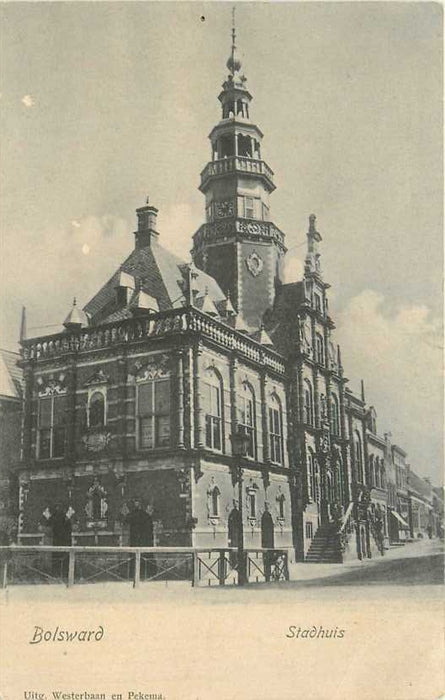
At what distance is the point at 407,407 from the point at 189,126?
9.66 metres

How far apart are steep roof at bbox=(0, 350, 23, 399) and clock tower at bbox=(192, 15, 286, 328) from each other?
1134 centimetres

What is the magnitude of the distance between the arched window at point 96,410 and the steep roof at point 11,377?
309 centimetres

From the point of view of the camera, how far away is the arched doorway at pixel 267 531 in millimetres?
27664

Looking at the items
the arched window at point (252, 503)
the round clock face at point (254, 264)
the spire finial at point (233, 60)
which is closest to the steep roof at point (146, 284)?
the round clock face at point (254, 264)

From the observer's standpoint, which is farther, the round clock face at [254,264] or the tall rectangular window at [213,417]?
the round clock face at [254,264]

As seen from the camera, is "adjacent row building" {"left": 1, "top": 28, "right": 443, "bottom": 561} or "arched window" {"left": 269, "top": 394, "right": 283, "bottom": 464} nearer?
"adjacent row building" {"left": 1, "top": 28, "right": 443, "bottom": 561}

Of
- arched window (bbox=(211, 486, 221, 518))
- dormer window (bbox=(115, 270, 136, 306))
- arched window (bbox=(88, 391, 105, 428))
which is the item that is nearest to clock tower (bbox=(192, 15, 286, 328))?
dormer window (bbox=(115, 270, 136, 306))

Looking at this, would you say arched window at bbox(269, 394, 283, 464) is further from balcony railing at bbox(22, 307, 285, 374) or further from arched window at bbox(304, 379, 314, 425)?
balcony railing at bbox(22, 307, 285, 374)

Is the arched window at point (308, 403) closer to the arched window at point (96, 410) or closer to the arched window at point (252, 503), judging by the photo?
the arched window at point (252, 503)

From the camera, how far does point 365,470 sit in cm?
3916

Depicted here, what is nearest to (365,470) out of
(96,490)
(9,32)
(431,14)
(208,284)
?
(208,284)

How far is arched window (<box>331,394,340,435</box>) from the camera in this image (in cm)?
3468

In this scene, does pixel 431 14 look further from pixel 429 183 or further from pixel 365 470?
pixel 365 470

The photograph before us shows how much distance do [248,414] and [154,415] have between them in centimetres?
536
